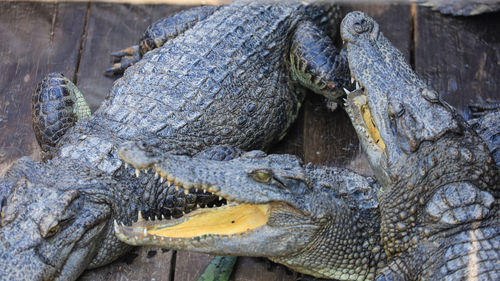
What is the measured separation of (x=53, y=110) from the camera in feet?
13.0

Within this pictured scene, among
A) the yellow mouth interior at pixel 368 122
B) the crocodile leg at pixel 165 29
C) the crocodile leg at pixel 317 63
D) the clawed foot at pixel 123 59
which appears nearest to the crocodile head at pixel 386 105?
the yellow mouth interior at pixel 368 122

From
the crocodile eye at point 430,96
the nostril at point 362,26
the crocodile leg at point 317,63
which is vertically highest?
the nostril at point 362,26

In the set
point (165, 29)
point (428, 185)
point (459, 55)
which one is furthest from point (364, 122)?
point (165, 29)

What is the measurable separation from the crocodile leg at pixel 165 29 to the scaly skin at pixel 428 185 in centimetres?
143

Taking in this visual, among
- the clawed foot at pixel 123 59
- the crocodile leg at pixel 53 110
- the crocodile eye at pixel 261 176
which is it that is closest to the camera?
the crocodile eye at pixel 261 176

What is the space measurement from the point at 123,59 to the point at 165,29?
0.38m

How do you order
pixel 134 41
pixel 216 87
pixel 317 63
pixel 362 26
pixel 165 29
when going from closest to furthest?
pixel 362 26 → pixel 216 87 → pixel 317 63 → pixel 165 29 → pixel 134 41

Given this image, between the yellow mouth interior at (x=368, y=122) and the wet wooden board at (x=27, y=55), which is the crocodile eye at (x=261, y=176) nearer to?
the yellow mouth interior at (x=368, y=122)

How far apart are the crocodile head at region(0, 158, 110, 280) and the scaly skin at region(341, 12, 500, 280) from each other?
139cm

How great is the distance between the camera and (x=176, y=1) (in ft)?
15.8

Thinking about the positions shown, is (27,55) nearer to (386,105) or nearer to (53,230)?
(53,230)

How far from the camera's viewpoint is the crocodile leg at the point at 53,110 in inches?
154

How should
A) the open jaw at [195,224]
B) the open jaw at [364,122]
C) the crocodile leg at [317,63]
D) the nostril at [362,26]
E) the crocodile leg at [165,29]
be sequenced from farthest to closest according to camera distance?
the crocodile leg at [165,29] < the crocodile leg at [317,63] < the nostril at [362,26] < the open jaw at [364,122] < the open jaw at [195,224]

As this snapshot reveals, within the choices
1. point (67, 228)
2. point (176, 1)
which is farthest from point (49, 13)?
point (67, 228)
